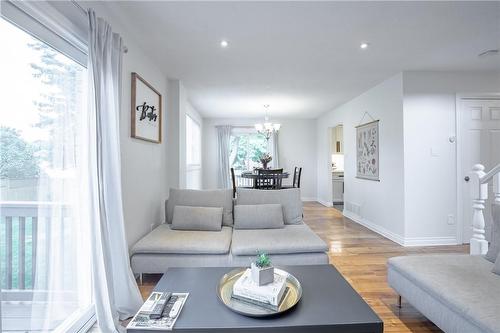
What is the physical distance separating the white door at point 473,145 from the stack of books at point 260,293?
3.62m

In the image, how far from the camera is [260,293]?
1376 mm

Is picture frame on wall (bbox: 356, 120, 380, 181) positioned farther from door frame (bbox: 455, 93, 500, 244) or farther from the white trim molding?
the white trim molding

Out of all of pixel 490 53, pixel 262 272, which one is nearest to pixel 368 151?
pixel 490 53

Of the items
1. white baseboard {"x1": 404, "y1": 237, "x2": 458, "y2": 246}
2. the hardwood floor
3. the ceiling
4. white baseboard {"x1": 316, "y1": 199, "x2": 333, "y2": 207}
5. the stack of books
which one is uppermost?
the ceiling

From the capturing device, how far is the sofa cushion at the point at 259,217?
2.95 metres

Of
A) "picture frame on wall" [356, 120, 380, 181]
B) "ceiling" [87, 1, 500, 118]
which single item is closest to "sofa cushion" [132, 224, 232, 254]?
"ceiling" [87, 1, 500, 118]

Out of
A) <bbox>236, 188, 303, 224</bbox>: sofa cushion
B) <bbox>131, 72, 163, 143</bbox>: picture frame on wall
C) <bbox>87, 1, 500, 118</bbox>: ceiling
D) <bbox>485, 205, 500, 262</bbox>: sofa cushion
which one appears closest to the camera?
<bbox>485, 205, 500, 262</bbox>: sofa cushion

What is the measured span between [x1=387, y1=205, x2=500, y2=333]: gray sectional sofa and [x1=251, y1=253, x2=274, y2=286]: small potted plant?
1.02m

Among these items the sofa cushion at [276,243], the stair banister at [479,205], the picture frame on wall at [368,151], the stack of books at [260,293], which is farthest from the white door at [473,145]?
the stack of books at [260,293]

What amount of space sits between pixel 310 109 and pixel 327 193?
7.17 feet

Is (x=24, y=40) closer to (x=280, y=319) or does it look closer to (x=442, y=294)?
(x=280, y=319)

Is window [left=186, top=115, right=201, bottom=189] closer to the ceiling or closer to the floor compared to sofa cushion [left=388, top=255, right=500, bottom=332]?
closer to the ceiling

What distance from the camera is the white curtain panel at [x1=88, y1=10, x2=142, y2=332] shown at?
177 centimetres

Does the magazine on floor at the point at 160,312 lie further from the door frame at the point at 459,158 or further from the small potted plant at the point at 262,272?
the door frame at the point at 459,158
